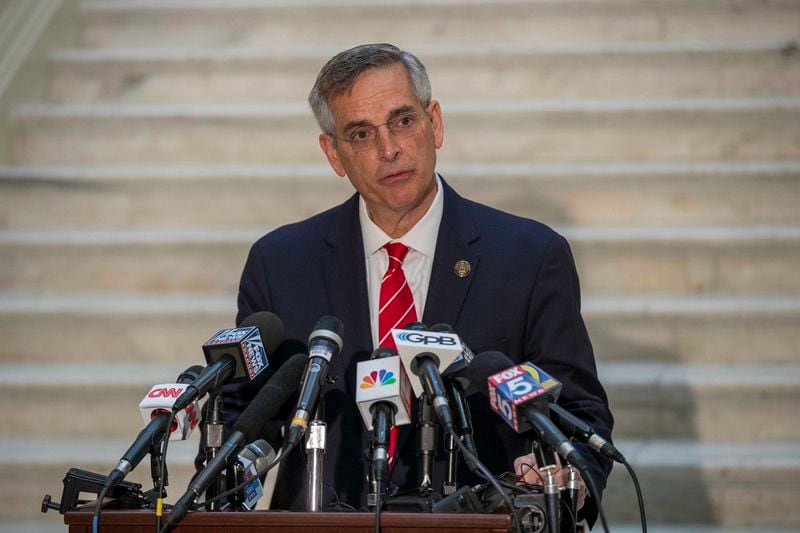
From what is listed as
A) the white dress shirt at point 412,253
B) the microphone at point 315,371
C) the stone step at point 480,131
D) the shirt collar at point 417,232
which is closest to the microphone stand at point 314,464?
the microphone at point 315,371

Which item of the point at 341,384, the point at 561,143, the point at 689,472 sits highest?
the point at 561,143

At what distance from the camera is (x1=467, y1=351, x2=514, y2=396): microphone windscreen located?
2271 millimetres

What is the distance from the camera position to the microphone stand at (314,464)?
2223 mm

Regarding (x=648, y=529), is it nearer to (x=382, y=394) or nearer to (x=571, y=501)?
(x=571, y=501)

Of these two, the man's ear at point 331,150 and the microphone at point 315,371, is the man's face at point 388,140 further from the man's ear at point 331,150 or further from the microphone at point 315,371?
the microphone at point 315,371

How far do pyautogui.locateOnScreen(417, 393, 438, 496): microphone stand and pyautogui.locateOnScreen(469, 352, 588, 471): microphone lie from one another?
113mm

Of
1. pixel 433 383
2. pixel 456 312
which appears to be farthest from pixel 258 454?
pixel 456 312

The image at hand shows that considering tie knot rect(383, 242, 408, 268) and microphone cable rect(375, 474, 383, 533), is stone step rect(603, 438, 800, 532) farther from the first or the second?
microphone cable rect(375, 474, 383, 533)

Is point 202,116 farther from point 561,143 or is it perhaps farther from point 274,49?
point 561,143

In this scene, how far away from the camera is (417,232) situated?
3262 mm

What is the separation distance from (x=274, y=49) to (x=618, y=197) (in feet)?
5.67

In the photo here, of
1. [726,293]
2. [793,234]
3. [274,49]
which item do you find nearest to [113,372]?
[274,49]

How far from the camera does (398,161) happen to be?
312 cm

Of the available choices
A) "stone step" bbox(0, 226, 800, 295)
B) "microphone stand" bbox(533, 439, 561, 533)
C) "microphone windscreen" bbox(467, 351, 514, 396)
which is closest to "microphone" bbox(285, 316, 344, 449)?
"microphone windscreen" bbox(467, 351, 514, 396)
